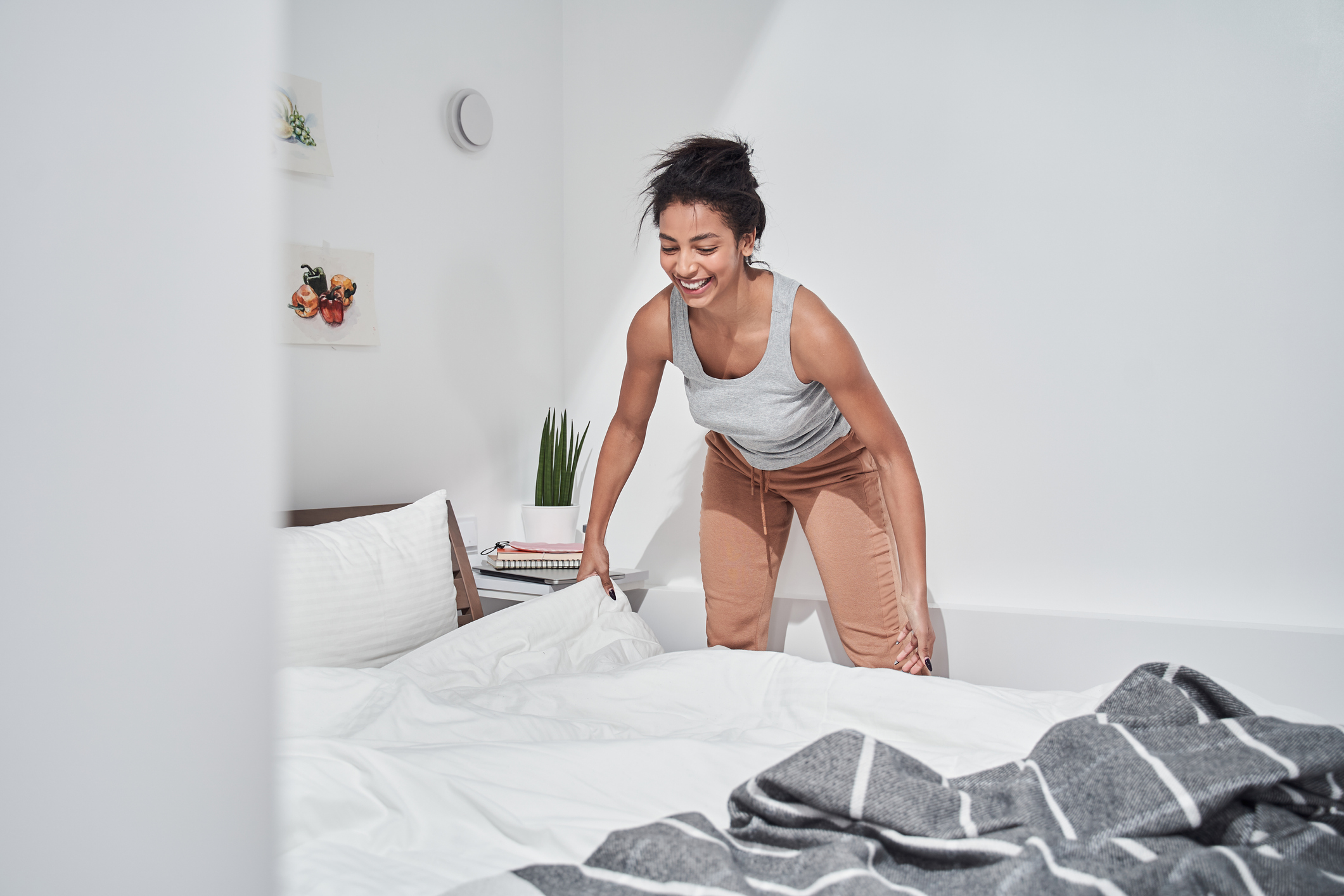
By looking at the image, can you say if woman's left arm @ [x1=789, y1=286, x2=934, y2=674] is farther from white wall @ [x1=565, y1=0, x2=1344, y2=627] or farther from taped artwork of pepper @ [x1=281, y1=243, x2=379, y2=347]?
taped artwork of pepper @ [x1=281, y1=243, x2=379, y2=347]

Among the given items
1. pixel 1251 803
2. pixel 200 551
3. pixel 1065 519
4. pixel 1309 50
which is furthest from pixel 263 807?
pixel 1309 50

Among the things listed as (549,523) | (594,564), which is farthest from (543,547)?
(594,564)

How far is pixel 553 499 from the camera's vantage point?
8.88ft

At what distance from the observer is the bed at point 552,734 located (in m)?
0.93

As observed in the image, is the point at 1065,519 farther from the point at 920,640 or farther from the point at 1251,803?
the point at 1251,803

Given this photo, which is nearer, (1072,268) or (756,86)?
(1072,268)

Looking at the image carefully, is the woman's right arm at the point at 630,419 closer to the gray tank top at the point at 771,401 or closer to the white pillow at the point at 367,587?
the gray tank top at the point at 771,401

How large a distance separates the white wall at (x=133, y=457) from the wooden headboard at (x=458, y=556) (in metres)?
1.91

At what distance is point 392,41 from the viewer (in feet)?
8.05

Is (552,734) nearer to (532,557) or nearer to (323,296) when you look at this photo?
(532,557)

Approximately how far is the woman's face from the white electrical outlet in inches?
48.2

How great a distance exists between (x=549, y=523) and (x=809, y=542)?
86cm

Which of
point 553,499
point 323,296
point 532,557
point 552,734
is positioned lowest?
point 552,734

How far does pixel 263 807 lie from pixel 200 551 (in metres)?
0.09
